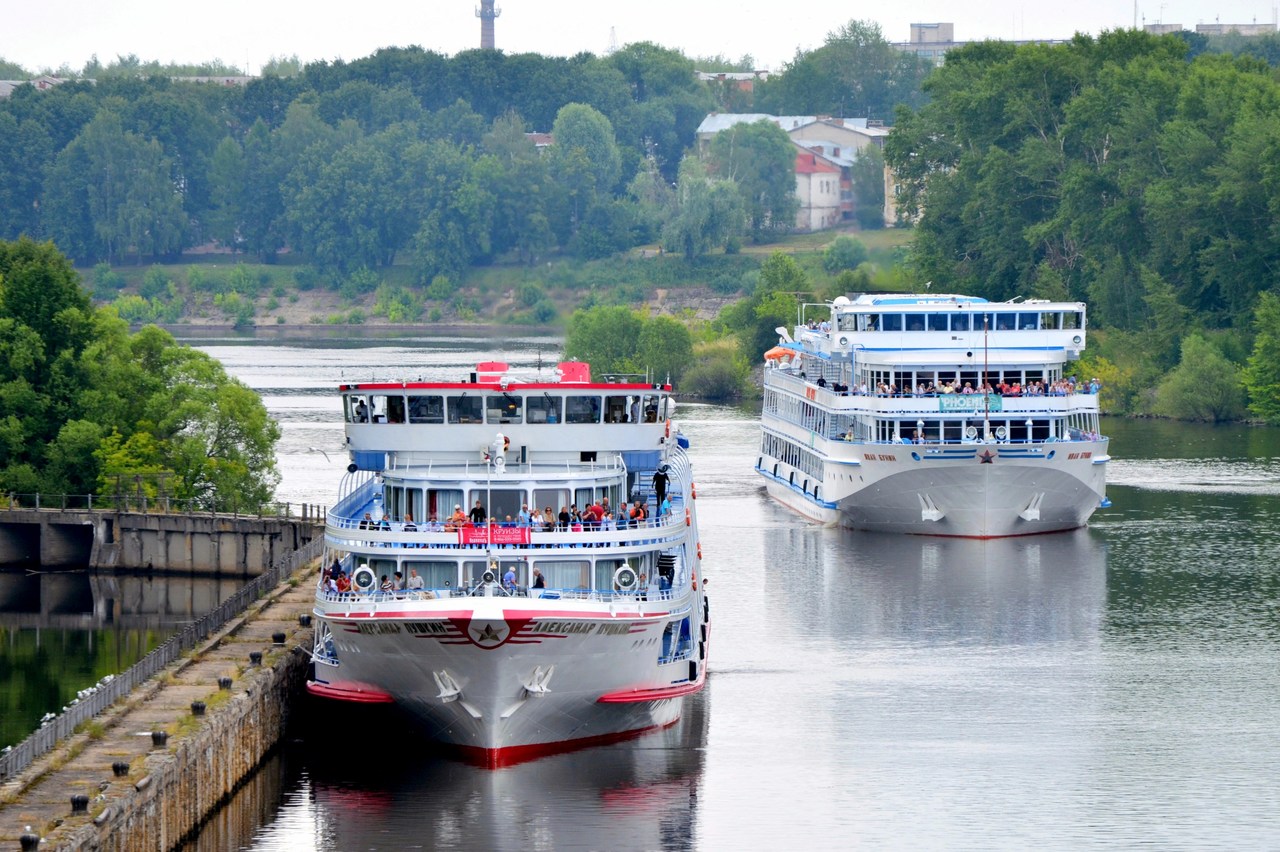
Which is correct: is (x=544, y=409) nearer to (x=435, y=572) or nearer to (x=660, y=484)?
(x=660, y=484)

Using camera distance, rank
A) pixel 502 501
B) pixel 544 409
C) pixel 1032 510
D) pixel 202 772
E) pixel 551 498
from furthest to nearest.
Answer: pixel 1032 510 < pixel 544 409 < pixel 551 498 < pixel 502 501 < pixel 202 772

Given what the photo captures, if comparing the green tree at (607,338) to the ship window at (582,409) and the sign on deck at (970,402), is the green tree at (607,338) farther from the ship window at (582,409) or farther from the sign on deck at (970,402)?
the ship window at (582,409)

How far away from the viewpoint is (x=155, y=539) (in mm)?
101312

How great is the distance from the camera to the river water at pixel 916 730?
5872 centimetres

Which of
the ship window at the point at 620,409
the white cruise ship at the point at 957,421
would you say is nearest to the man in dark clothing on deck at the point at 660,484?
the ship window at the point at 620,409

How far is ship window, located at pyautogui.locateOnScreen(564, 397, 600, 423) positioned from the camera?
6531cm

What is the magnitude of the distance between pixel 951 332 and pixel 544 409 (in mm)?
43917

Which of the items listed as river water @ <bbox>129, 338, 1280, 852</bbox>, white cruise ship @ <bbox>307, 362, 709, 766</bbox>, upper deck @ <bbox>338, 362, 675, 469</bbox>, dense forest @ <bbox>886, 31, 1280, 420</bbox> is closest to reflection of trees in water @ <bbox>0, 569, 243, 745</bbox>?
→ river water @ <bbox>129, 338, 1280, 852</bbox>

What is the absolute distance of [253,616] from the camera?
75.1 m

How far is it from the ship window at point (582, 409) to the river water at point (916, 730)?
8.19 m

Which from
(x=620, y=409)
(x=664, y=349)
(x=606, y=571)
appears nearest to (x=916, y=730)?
(x=606, y=571)

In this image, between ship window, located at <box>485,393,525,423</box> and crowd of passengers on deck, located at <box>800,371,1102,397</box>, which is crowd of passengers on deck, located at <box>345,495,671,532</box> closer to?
ship window, located at <box>485,393,525,423</box>

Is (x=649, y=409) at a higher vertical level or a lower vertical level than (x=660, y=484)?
higher

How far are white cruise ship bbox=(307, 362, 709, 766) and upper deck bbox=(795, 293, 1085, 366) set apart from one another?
128 ft
